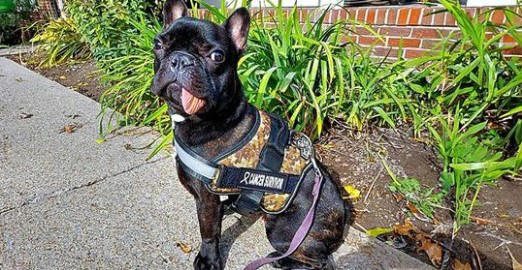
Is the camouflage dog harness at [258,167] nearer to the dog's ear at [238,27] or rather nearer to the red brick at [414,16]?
the dog's ear at [238,27]

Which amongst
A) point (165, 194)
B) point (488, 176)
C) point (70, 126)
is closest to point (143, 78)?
point (70, 126)

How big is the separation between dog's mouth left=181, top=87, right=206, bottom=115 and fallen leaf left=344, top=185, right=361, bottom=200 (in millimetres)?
1164

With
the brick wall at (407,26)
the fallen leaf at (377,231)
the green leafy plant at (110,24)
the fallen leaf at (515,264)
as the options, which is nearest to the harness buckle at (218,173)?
the fallen leaf at (377,231)

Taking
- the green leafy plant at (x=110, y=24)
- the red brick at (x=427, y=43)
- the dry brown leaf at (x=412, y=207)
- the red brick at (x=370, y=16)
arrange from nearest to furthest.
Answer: the dry brown leaf at (x=412, y=207), the red brick at (x=427, y=43), the red brick at (x=370, y=16), the green leafy plant at (x=110, y=24)

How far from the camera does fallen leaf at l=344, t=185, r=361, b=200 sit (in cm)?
194

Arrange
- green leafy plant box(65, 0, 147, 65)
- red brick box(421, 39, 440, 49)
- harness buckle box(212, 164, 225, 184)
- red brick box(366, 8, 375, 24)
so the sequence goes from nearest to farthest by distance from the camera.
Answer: harness buckle box(212, 164, 225, 184) < red brick box(421, 39, 440, 49) < red brick box(366, 8, 375, 24) < green leafy plant box(65, 0, 147, 65)

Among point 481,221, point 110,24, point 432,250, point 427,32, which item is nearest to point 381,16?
point 427,32

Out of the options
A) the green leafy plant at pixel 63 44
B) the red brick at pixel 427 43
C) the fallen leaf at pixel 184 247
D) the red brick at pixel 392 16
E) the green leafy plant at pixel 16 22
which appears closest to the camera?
the fallen leaf at pixel 184 247

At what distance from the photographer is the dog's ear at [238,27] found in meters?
1.29

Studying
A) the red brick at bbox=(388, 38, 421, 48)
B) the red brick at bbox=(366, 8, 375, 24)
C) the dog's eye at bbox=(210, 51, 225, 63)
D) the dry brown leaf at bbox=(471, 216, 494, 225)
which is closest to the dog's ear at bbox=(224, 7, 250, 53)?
the dog's eye at bbox=(210, 51, 225, 63)

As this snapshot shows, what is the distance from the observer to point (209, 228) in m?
1.39

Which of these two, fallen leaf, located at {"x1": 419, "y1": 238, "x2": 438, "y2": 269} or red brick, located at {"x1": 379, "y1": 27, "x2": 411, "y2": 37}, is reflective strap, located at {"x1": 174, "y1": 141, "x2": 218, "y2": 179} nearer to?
fallen leaf, located at {"x1": 419, "y1": 238, "x2": 438, "y2": 269}

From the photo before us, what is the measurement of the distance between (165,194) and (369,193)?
1.18 m

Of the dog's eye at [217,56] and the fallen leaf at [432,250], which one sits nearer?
the dog's eye at [217,56]
